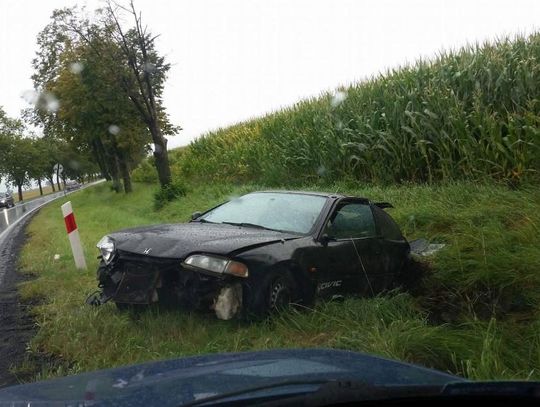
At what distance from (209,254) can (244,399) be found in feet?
9.91

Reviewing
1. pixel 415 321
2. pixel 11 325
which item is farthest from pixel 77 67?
pixel 415 321

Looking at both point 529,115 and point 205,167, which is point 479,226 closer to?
point 529,115

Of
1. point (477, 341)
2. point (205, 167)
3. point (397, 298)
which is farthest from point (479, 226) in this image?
point (205, 167)

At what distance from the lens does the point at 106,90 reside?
24.2m

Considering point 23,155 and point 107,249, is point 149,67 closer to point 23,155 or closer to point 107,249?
point 107,249

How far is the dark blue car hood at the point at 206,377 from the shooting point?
1990 millimetres

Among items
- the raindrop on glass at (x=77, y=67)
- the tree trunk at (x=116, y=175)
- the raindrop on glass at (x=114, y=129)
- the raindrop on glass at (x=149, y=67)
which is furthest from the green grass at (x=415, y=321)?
the tree trunk at (x=116, y=175)

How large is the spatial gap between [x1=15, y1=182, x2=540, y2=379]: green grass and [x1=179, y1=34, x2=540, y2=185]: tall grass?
1.58 m

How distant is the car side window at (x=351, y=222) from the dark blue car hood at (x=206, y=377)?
10.3 feet

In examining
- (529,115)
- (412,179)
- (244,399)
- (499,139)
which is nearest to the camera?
(244,399)

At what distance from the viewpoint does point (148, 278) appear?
5.00m

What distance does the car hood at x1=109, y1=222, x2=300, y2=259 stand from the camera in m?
4.88

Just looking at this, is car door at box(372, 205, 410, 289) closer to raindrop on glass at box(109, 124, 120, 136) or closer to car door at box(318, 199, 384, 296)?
car door at box(318, 199, 384, 296)

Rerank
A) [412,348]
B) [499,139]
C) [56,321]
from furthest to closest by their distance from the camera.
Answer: [499,139] → [56,321] → [412,348]
